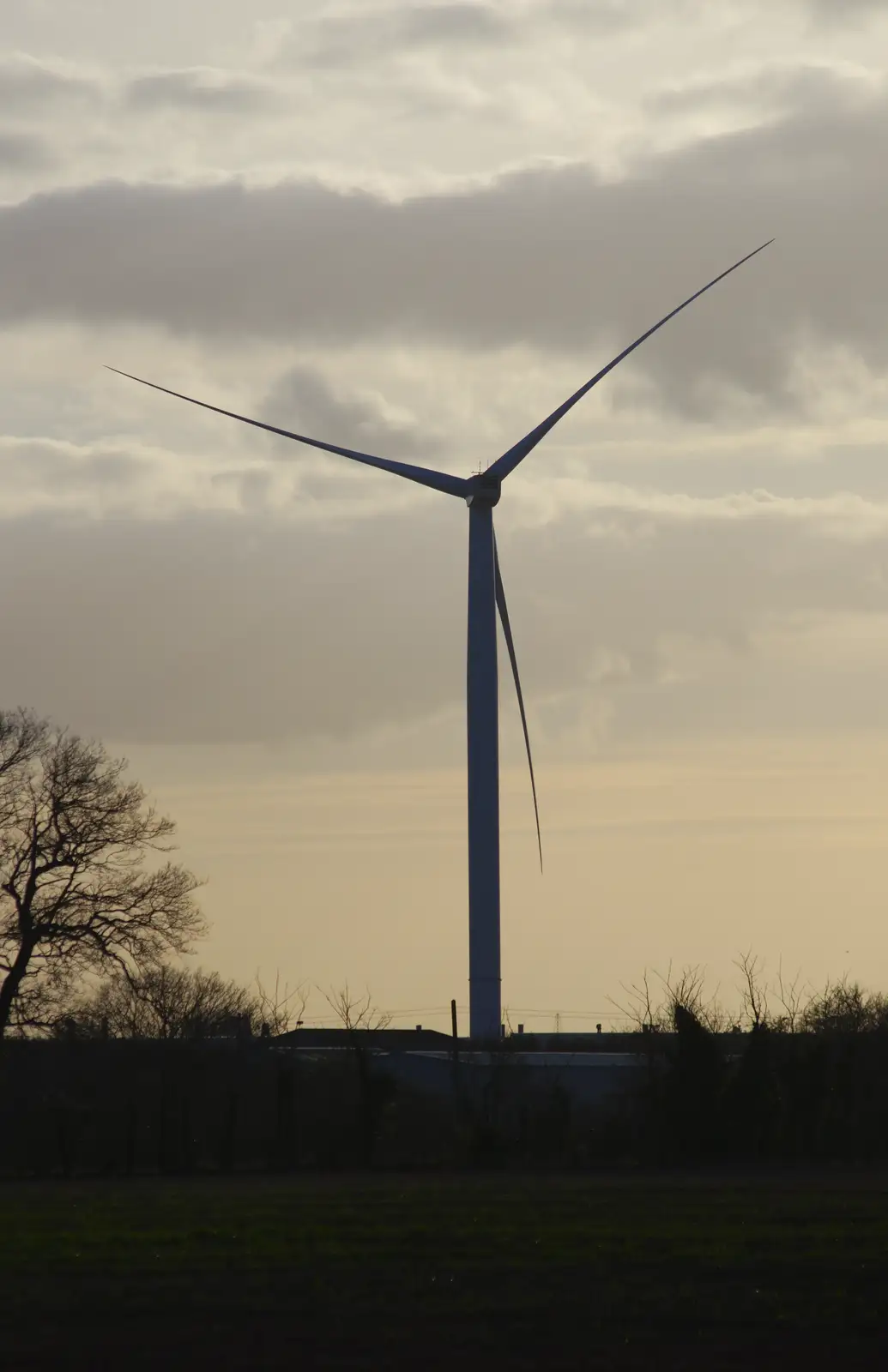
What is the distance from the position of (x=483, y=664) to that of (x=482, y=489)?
499 cm

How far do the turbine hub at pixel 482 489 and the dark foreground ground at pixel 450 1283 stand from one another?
29.3 meters

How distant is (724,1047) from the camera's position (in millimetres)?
45812

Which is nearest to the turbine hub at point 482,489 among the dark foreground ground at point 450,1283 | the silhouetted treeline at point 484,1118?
the silhouetted treeline at point 484,1118

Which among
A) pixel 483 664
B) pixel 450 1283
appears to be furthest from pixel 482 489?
pixel 450 1283

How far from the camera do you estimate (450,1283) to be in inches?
756

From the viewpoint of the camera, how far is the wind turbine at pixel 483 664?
55.4 metres

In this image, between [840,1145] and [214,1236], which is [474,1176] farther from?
[214,1236]

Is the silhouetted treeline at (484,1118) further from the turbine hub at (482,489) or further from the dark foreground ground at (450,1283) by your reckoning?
the turbine hub at (482,489)

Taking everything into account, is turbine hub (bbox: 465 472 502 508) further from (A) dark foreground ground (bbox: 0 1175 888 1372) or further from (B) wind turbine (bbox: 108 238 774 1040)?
(A) dark foreground ground (bbox: 0 1175 888 1372)

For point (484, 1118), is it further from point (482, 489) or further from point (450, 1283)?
point (450, 1283)

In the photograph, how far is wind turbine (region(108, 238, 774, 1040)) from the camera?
55.4 meters

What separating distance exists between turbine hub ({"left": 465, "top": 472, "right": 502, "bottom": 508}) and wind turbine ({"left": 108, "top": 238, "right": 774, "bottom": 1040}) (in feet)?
0.08

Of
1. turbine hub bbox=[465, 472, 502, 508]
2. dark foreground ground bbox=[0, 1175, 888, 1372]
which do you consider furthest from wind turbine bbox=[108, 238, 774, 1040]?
dark foreground ground bbox=[0, 1175, 888, 1372]

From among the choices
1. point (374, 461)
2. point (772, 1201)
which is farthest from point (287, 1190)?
point (374, 461)
